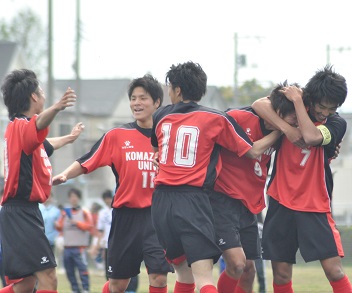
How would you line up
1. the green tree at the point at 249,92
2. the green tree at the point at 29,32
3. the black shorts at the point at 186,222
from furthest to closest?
1. the green tree at the point at 29,32
2. the green tree at the point at 249,92
3. the black shorts at the point at 186,222

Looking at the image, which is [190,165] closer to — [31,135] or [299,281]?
[31,135]

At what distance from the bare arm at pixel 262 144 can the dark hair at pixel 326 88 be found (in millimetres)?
401

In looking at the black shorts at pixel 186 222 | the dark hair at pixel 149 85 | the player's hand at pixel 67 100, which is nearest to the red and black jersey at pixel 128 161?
the dark hair at pixel 149 85

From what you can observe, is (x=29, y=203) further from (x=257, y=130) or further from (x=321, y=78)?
(x=321, y=78)

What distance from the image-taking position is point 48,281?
7.76 meters

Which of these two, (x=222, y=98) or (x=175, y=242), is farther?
(x=222, y=98)

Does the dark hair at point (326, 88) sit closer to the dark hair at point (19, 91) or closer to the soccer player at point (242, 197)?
the soccer player at point (242, 197)

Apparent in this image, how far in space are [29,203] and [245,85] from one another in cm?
917

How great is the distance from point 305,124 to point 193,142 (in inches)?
35.1

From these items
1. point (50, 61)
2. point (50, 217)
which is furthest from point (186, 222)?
point (50, 61)

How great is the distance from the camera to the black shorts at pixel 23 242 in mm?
7758

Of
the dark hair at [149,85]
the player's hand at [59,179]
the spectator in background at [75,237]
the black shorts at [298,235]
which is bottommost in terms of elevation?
the spectator in background at [75,237]

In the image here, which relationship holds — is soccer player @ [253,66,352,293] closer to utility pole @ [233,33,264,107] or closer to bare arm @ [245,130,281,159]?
bare arm @ [245,130,281,159]

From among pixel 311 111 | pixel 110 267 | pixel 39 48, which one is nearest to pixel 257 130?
pixel 311 111
